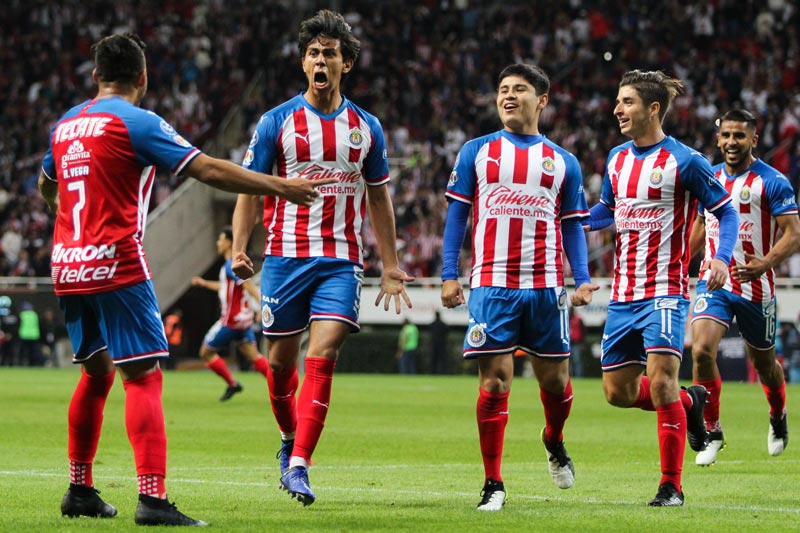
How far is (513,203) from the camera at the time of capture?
27.3ft

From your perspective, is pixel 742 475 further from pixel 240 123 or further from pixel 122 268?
pixel 240 123

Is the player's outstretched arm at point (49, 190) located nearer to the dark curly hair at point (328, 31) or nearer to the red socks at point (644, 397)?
the dark curly hair at point (328, 31)

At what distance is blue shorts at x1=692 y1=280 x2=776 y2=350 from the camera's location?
1151 centimetres

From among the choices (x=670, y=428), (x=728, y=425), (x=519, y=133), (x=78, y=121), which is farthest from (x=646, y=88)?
(x=728, y=425)

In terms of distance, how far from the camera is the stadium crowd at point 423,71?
107 ft

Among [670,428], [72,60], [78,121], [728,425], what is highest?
[72,60]

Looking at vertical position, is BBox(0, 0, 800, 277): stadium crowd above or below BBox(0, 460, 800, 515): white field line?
above

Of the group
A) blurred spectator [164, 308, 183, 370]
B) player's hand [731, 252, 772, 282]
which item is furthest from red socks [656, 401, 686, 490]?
blurred spectator [164, 308, 183, 370]

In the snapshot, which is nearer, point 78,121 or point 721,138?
point 78,121

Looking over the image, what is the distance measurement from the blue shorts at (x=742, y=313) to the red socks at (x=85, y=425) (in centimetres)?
577

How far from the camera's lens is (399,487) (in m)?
9.25

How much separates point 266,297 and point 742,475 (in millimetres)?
3908

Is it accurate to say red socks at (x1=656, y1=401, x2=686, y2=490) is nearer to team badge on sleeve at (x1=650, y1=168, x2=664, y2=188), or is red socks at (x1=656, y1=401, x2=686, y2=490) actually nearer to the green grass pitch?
the green grass pitch

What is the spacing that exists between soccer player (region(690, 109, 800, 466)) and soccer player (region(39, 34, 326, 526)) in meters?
5.38
